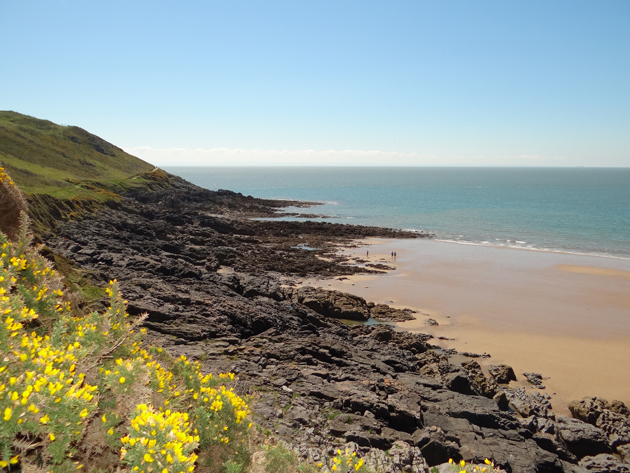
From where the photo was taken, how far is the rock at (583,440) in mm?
14102

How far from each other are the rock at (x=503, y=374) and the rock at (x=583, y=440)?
15.5ft

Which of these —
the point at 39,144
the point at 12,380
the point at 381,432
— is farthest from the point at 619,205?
the point at 39,144

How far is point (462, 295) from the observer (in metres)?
33.4

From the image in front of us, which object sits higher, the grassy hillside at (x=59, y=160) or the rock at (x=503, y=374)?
the grassy hillside at (x=59, y=160)

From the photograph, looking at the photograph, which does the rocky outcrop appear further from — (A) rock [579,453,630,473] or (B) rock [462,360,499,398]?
(B) rock [462,360,499,398]

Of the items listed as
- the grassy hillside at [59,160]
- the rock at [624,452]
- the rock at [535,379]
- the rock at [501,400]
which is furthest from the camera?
the grassy hillside at [59,160]

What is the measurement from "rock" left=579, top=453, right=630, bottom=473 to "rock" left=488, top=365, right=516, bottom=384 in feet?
19.8

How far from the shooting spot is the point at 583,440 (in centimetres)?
1419

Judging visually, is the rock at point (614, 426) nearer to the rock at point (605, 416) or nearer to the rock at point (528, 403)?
the rock at point (605, 416)

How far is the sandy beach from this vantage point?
21266mm

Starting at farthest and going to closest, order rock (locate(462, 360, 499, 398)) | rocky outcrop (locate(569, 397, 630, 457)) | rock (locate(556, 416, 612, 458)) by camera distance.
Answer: rock (locate(462, 360, 499, 398)) → rocky outcrop (locate(569, 397, 630, 457)) → rock (locate(556, 416, 612, 458))

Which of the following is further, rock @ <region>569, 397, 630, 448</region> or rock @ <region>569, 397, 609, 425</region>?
rock @ <region>569, 397, 609, 425</region>

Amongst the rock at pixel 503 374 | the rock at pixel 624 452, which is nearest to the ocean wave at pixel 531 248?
the rock at pixel 503 374

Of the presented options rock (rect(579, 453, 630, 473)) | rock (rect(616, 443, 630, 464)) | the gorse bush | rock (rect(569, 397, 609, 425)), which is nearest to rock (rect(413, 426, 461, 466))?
rock (rect(579, 453, 630, 473))
